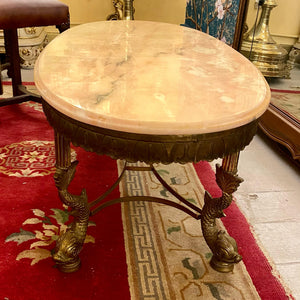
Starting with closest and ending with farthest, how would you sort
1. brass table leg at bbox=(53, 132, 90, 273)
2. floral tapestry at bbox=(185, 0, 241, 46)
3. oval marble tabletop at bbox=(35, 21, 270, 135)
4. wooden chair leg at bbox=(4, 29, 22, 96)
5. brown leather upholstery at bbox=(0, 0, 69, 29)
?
1. oval marble tabletop at bbox=(35, 21, 270, 135)
2. brass table leg at bbox=(53, 132, 90, 273)
3. brown leather upholstery at bbox=(0, 0, 69, 29)
4. wooden chair leg at bbox=(4, 29, 22, 96)
5. floral tapestry at bbox=(185, 0, 241, 46)

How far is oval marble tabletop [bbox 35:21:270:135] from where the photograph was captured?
0.79 meters

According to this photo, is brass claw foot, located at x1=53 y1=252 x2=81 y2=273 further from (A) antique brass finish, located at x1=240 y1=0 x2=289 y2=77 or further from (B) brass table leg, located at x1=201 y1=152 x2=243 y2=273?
(A) antique brass finish, located at x1=240 y1=0 x2=289 y2=77

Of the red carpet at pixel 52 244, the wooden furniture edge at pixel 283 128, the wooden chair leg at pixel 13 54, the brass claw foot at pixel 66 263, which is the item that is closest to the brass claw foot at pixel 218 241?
the red carpet at pixel 52 244

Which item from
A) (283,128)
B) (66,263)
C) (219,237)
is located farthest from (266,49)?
(66,263)

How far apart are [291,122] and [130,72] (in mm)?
1265

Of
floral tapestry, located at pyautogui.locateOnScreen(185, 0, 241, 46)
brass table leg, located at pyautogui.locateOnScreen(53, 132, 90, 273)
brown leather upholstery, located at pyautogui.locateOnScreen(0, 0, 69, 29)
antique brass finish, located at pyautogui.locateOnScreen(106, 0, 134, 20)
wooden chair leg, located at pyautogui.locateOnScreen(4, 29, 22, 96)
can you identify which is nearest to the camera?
brass table leg, located at pyautogui.locateOnScreen(53, 132, 90, 273)

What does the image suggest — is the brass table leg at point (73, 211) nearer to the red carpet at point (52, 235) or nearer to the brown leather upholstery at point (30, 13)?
the red carpet at point (52, 235)

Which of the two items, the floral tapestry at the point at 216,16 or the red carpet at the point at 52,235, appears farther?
the floral tapestry at the point at 216,16

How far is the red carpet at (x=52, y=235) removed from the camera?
1.09m

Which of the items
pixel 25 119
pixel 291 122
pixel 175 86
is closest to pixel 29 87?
pixel 25 119

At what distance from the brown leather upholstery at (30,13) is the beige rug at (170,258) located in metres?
1.03

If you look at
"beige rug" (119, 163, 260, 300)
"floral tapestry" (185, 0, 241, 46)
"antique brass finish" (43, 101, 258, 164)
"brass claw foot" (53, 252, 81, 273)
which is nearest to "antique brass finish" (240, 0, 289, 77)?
"floral tapestry" (185, 0, 241, 46)

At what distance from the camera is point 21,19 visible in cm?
191

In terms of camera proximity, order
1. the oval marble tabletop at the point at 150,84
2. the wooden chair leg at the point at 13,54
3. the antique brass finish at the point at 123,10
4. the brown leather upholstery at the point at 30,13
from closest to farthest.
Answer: the oval marble tabletop at the point at 150,84 < the brown leather upholstery at the point at 30,13 < the wooden chair leg at the point at 13,54 < the antique brass finish at the point at 123,10
